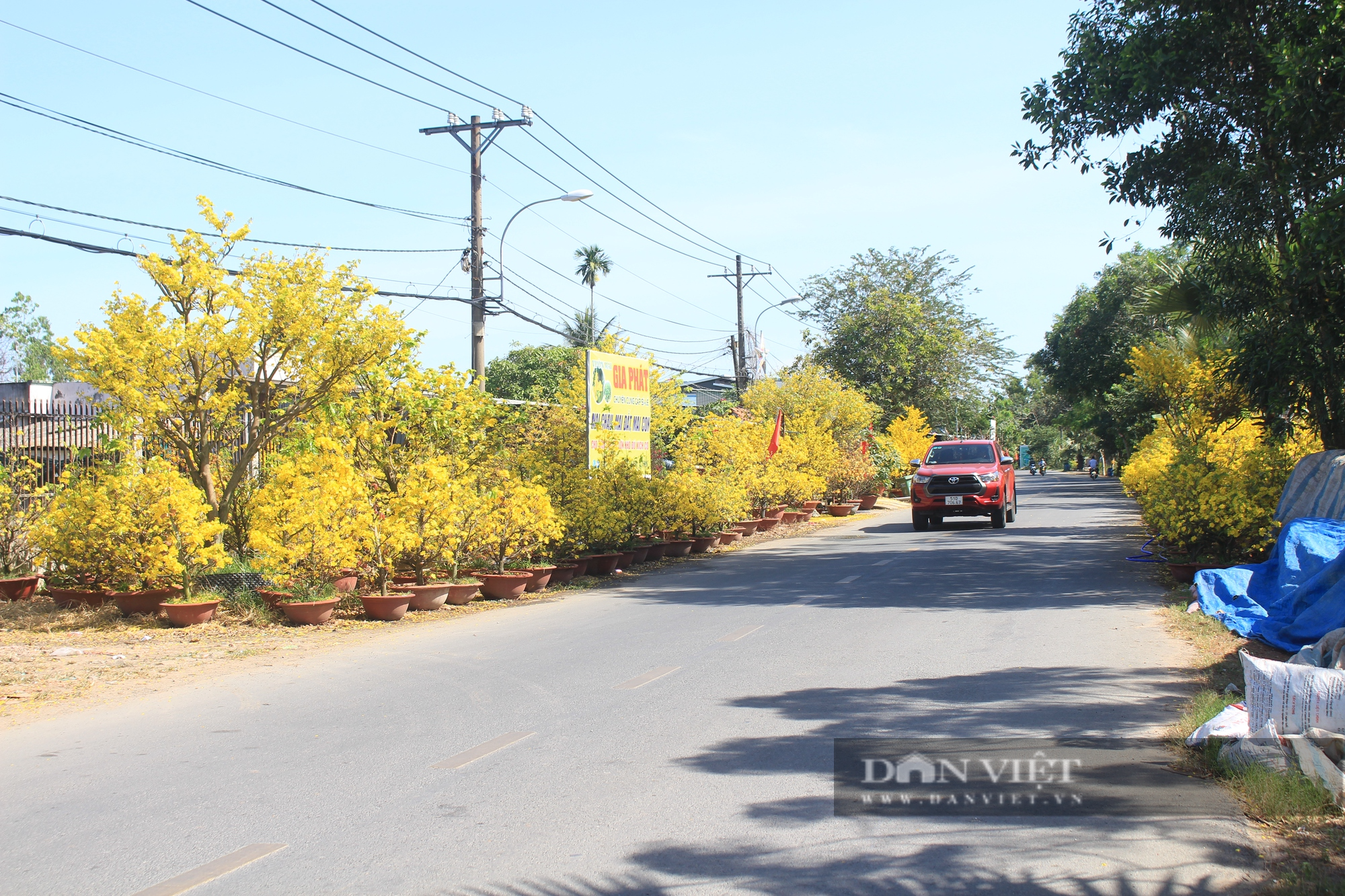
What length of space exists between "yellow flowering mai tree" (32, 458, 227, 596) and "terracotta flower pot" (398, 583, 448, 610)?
223 centimetres

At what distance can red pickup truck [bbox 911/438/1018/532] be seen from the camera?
931 inches

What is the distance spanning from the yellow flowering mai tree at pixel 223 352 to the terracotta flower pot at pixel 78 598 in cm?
160

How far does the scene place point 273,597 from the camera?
11.8 metres

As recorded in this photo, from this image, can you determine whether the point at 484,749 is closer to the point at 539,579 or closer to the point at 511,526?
the point at 511,526

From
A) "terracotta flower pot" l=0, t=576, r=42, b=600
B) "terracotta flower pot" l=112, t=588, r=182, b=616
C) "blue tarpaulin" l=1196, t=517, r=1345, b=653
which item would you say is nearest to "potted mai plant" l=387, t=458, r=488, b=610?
"terracotta flower pot" l=112, t=588, r=182, b=616

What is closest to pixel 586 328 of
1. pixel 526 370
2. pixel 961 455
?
pixel 526 370

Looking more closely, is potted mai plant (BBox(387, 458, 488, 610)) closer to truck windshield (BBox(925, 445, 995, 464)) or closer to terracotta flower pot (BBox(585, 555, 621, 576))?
terracotta flower pot (BBox(585, 555, 621, 576))

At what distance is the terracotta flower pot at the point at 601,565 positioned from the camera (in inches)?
660

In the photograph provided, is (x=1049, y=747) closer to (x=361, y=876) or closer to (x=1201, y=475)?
(x=361, y=876)

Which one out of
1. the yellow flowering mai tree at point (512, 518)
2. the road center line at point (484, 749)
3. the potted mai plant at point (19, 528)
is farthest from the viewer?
the yellow flowering mai tree at point (512, 518)

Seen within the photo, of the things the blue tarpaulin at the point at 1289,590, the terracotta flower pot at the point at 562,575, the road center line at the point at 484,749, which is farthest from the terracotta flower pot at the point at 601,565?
the road center line at the point at 484,749

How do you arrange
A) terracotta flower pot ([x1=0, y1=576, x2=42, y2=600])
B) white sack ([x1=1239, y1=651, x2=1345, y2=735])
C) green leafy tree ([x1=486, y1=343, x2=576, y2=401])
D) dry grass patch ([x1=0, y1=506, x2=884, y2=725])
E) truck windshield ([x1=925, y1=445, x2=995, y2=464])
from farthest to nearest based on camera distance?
green leafy tree ([x1=486, y1=343, x2=576, y2=401]), truck windshield ([x1=925, y1=445, x2=995, y2=464]), terracotta flower pot ([x1=0, y1=576, x2=42, y2=600]), dry grass patch ([x1=0, y1=506, x2=884, y2=725]), white sack ([x1=1239, y1=651, x2=1345, y2=735])

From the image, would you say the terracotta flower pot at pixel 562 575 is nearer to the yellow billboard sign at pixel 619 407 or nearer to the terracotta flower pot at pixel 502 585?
the terracotta flower pot at pixel 502 585

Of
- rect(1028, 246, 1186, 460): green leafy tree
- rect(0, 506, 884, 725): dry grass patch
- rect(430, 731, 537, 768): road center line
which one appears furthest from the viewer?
rect(1028, 246, 1186, 460): green leafy tree
